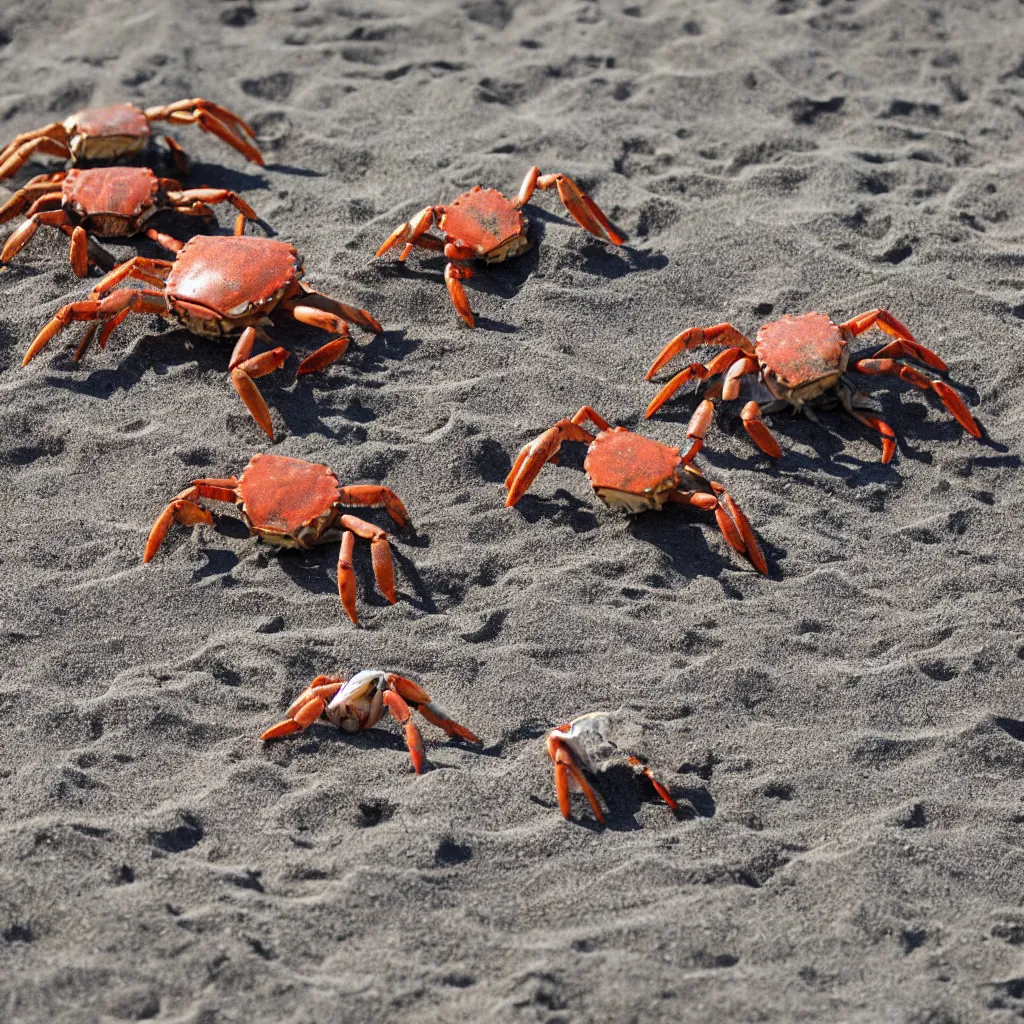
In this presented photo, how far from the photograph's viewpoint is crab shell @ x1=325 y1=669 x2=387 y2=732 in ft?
15.8

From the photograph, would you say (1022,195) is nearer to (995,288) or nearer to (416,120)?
(995,288)

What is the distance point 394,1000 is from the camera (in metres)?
4.05

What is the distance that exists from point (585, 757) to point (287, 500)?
163 cm

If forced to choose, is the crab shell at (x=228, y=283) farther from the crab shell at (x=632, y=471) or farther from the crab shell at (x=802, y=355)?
the crab shell at (x=802, y=355)

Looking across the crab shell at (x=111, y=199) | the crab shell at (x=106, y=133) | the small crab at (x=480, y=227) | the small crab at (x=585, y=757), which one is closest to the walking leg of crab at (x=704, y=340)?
the small crab at (x=480, y=227)

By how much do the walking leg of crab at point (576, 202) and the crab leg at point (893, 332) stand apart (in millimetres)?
1407

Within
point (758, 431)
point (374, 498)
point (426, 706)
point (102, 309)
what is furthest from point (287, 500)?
point (758, 431)

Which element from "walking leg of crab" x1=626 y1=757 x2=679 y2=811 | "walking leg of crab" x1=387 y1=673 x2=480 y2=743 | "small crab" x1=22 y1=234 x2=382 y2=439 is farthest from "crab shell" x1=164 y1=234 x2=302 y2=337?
"walking leg of crab" x1=626 y1=757 x2=679 y2=811

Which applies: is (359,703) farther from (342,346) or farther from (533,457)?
(342,346)

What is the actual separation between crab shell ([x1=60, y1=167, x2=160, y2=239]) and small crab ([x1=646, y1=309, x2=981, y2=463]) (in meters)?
2.74

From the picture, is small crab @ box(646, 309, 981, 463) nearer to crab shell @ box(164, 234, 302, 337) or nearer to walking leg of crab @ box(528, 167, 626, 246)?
walking leg of crab @ box(528, 167, 626, 246)

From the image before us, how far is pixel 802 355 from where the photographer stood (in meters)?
6.04

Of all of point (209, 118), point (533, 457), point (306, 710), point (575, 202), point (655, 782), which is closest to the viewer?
point (655, 782)

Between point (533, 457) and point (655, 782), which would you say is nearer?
point (655, 782)
